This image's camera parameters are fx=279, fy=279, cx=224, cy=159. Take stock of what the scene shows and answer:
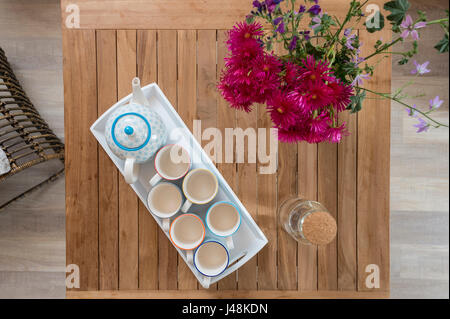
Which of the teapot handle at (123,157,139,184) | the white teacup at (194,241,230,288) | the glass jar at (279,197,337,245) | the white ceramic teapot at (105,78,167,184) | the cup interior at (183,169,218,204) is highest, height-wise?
the white ceramic teapot at (105,78,167,184)

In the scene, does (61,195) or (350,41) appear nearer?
(350,41)

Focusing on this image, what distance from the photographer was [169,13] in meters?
0.97

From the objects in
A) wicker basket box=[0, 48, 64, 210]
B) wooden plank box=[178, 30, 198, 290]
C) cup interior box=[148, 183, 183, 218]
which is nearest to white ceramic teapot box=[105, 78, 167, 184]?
cup interior box=[148, 183, 183, 218]

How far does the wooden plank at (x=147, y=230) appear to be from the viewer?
98 cm

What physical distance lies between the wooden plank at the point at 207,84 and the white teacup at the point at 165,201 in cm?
18

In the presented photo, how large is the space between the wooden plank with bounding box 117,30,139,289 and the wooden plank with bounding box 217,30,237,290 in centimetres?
31

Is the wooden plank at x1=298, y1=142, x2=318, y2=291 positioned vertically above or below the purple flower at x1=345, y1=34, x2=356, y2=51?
below

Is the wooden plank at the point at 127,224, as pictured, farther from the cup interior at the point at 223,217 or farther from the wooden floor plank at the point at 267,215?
the wooden floor plank at the point at 267,215

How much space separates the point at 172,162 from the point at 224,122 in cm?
23

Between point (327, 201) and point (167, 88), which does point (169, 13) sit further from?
point (327, 201)

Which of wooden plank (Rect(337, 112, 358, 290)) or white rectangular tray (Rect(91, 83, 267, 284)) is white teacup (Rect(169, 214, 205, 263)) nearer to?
Answer: white rectangular tray (Rect(91, 83, 267, 284))

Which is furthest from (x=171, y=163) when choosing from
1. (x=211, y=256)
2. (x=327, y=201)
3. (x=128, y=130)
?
(x=327, y=201)

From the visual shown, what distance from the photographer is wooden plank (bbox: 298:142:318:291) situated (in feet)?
3.26

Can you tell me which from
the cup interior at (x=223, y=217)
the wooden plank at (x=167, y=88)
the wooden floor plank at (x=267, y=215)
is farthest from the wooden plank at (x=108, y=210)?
the wooden floor plank at (x=267, y=215)
